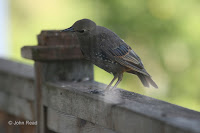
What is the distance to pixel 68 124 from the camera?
123 inches

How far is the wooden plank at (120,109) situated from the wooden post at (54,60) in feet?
0.50

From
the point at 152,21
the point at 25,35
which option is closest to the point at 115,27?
the point at 152,21

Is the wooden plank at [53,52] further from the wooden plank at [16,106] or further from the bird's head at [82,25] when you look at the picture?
the wooden plank at [16,106]

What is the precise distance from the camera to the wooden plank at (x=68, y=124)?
2.81m

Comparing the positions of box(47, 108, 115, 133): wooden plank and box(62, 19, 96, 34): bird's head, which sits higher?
box(62, 19, 96, 34): bird's head

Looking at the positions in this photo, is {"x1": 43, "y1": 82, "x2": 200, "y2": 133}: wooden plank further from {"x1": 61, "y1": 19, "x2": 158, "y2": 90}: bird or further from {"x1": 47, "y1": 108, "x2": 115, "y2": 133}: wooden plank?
{"x1": 61, "y1": 19, "x2": 158, "y2": 90}: bird

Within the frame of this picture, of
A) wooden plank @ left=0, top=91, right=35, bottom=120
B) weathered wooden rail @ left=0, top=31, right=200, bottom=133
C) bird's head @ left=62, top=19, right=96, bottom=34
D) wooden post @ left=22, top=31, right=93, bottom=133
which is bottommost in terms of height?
wooden plank @ left=0, top=91, right=35, bottom=120

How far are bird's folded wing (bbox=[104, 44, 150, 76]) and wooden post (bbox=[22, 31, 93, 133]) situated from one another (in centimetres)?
→ 35

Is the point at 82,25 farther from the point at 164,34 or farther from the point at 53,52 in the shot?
the point at 164,34

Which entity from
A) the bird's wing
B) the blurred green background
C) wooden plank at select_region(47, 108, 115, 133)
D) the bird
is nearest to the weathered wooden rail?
wooden plank at select_region(47, 108, 115, 133)

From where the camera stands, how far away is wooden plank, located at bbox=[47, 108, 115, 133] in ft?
9.21

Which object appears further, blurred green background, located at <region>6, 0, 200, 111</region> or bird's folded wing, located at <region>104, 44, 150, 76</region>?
blurred green background, located at <region>6, 0, 200, 111</region>

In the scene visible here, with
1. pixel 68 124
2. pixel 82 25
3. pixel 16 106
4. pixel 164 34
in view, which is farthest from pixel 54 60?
pixel 164 34

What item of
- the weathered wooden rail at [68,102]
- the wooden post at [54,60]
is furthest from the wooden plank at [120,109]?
the wooden post at [54,60]
